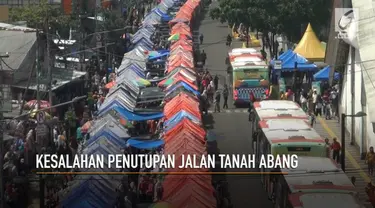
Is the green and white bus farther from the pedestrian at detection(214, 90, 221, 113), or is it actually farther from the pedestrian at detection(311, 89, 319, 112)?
the pedestrian at detection(214, 90, 221, 113)

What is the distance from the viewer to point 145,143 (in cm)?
3519

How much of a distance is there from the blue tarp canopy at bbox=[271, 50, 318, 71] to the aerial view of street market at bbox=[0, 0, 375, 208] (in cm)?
8

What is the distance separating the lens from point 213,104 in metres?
47.2

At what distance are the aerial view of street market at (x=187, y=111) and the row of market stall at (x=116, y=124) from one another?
0.08 m

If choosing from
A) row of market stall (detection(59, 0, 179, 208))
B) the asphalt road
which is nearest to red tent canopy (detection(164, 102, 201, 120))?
row of market stall (detection(59, 0, 179, 208))

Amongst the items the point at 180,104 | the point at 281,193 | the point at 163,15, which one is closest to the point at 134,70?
the point at 180,104

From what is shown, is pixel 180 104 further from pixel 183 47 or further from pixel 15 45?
pixel 183 47

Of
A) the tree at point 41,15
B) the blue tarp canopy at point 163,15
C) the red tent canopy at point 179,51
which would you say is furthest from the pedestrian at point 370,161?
the blue tarp canopy at point 163,15

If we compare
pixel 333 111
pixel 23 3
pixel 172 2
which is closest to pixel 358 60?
pixel 333 111

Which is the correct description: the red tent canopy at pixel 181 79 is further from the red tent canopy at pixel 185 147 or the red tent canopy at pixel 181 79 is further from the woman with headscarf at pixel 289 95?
the red tent canopy at pixel 185 147

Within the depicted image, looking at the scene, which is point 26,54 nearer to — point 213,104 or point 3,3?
point 213,104

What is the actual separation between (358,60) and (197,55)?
2128 centimetres

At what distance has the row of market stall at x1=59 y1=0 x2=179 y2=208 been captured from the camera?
1139 inches

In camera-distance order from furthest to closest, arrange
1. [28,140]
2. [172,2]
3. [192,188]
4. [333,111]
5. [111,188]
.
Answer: [172,2] < [333,111] < [28,140] < [111,188] < [192,188]
